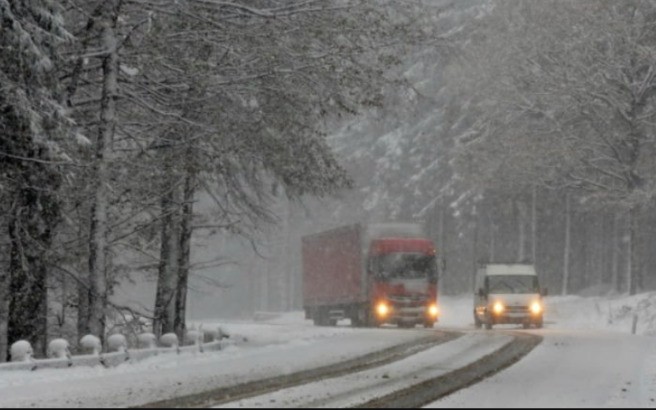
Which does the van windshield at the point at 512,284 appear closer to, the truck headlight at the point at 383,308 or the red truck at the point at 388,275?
the red truck at the point at 388,275

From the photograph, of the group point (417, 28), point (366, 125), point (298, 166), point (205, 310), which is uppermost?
point (366, 125)

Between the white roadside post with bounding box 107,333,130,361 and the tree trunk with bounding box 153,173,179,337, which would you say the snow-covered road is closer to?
the white roadside post with bounding box 107,333,130,361

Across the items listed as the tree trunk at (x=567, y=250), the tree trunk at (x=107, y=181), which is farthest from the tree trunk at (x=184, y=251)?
the tree trunk at (x=567, y=250)

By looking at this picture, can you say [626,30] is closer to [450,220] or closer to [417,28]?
[417,28]

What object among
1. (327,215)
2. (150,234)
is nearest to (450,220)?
(327,215)

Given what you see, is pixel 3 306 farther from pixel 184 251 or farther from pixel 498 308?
pixel 498 308

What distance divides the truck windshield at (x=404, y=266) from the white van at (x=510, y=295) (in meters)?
2.15

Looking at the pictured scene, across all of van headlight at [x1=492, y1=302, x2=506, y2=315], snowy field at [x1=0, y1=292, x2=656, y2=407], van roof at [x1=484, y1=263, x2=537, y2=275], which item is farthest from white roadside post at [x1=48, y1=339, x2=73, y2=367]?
van roof at [x1=484, y1=263, x2=537, y2=275]

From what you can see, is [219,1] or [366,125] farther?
[366,125]

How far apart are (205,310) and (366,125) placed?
200 ft

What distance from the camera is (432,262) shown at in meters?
39.3

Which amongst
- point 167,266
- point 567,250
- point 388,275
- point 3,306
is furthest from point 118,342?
point 567,250

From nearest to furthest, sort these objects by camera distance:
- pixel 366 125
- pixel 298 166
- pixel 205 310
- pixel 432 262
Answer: pixel 298 166
pixel 432 262
pixel 366 125
pixel 205 310

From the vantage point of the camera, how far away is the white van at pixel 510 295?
1508 inches
